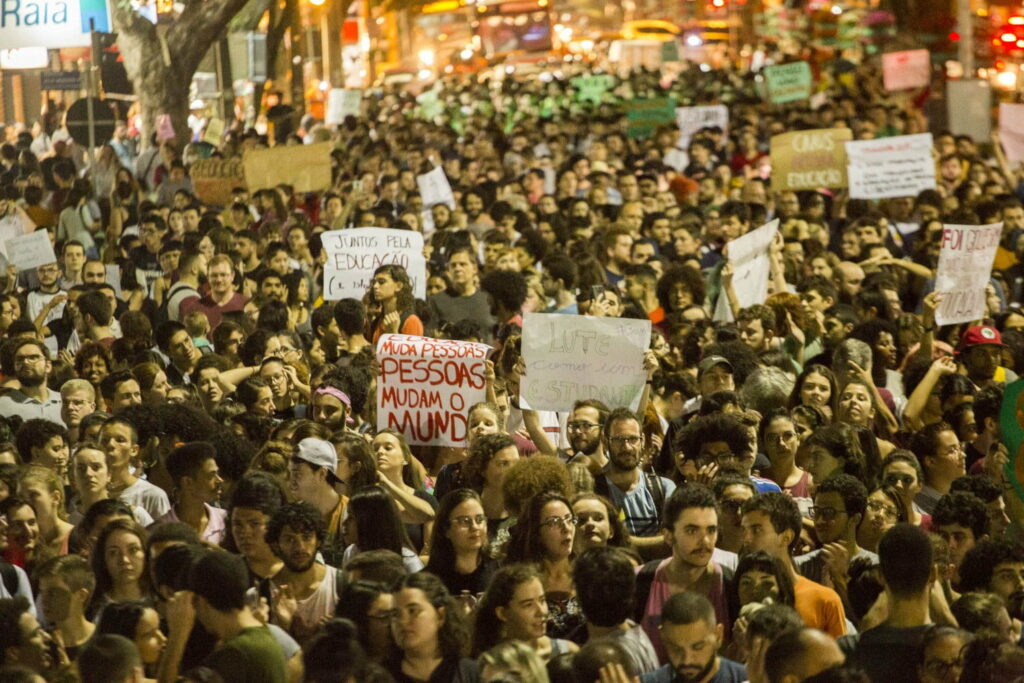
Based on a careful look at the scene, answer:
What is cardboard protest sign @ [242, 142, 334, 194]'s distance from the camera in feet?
58.4

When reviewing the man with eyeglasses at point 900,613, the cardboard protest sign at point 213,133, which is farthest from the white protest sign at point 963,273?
the cardboard protest sign at point 213,133

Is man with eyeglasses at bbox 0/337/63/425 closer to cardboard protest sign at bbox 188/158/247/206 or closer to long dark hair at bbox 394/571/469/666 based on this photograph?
long dark hair at bbox 394/571/469/666

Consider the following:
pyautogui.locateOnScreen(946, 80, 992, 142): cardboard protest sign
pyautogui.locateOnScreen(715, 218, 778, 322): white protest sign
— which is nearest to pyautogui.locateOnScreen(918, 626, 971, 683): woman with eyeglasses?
pyautogui.locateOnScreen(715, 218, 778, 322): white protest sign

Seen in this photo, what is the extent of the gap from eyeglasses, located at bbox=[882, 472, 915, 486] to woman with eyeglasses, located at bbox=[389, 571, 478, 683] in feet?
7.83

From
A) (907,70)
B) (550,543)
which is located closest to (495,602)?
(550,543)

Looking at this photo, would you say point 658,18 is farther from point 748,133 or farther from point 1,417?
point 1,417

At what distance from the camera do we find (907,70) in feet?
87.6

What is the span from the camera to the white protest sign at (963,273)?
11195 millimetres

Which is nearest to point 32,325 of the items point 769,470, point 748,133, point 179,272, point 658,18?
point 179,272

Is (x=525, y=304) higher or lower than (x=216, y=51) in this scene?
lower

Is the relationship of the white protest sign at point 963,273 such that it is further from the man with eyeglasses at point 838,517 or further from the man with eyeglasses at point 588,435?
the man with eyeglasses at point 838,517

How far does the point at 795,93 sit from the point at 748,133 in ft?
11.3

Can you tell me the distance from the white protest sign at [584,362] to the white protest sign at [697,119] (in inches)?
532

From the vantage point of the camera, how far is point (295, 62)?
35.8 m
